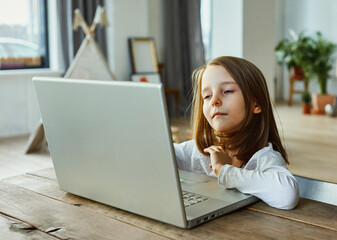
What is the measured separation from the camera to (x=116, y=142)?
2.91ft

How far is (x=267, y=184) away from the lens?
102 cm

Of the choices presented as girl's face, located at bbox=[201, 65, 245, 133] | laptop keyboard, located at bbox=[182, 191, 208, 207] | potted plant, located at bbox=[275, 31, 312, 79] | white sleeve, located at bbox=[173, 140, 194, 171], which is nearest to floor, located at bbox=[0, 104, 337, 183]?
potted plant, located at bbox=[275, 31, 312, 79]

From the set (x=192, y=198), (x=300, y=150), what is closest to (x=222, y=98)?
(x=192, y=198)

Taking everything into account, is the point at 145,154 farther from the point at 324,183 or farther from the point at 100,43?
the point at 100,43

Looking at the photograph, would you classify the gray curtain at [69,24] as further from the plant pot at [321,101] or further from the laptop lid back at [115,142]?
the laptop lid back at [115,142]

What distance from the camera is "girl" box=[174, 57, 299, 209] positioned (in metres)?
1.03

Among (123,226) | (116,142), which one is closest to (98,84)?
(116,142)

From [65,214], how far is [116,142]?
0.21 m

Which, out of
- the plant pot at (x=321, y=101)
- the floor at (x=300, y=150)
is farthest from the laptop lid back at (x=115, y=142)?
the plant pot at (x=321, y=101)

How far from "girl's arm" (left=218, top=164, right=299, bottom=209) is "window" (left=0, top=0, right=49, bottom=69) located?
4.94 metres

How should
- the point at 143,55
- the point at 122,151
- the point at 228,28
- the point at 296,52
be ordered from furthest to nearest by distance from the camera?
1. the point at 296,52
2. the point at 143,55
3. the point at 228,28
4. the point at 122,151

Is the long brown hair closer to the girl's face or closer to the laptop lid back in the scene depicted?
the girl's face

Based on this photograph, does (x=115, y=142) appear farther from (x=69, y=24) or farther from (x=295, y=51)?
(x=295, y=51)

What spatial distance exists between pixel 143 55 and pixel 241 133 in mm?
5147
